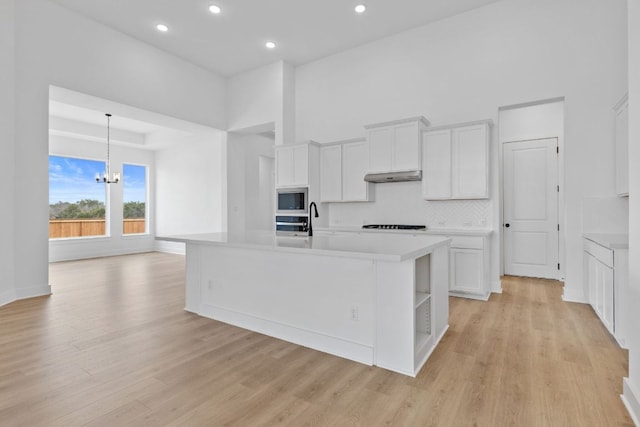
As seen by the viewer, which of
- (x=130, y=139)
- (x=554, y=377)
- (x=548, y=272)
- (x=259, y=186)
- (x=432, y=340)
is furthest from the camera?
(x=130, y=139)

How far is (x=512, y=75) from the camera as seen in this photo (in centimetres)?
434

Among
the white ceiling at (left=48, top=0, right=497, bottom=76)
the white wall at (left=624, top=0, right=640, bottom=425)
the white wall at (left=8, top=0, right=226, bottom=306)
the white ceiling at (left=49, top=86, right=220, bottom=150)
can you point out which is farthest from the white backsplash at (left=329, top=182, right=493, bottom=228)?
the white wall at (left=8, top=0, right=226, bottom=306)

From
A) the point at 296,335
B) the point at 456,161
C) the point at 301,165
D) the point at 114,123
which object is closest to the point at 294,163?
the point at 301,165

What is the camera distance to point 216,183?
7.99 metres

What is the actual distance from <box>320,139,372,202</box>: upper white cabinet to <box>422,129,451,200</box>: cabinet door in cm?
94

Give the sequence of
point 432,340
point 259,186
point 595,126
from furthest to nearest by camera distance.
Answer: point 259,186 < point 595,126 < point 432,340

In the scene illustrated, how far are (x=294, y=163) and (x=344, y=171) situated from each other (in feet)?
2.93

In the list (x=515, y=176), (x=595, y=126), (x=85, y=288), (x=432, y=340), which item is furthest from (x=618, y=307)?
(x=85, y=288)

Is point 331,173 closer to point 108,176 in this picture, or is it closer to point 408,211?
point 408,211

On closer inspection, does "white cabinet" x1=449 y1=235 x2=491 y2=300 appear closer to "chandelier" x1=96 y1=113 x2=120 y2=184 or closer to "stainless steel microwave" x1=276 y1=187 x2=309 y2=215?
"stainless steel microwave" x1=276 y1=187 x2=309 y2=215

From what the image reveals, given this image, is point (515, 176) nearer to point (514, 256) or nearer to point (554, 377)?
point (514, 256)

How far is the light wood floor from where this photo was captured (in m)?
1.78

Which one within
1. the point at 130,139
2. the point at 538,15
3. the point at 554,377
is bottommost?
the point at 554,377

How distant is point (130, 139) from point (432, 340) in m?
8.77
